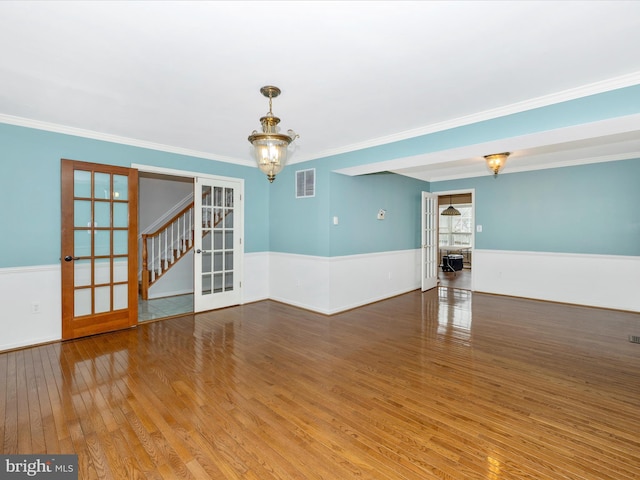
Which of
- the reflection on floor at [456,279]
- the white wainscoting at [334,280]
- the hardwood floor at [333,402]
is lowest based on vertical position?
the hardwood floor at [333,402]

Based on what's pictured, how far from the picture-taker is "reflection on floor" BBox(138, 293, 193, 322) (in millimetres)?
4980

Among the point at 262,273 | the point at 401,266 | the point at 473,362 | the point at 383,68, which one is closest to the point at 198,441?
the point at 473,362

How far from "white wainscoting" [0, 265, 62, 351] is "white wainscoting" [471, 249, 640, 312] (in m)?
7.30

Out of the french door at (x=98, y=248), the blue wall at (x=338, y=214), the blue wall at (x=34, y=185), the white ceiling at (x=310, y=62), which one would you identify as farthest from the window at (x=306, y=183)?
the blue wall at (x=34, y=185)

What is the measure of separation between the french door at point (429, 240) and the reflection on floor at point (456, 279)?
21.7 inches

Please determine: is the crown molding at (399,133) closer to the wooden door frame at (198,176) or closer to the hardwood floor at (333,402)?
the wooden door frame at (198,176)

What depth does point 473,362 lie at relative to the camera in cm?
325

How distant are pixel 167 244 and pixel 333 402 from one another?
546cm

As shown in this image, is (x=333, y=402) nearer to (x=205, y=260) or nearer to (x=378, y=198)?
(x=205, y=260)

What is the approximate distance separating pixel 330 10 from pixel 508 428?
9.72 feet

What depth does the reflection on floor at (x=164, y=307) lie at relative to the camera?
4980mm

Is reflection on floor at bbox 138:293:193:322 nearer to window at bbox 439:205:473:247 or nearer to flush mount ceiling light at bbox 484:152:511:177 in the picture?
flush mount ceiling light at bbox 484:152:511:177

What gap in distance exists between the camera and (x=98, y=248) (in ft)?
13.4

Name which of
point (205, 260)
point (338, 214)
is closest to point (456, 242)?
point (338, 214)
